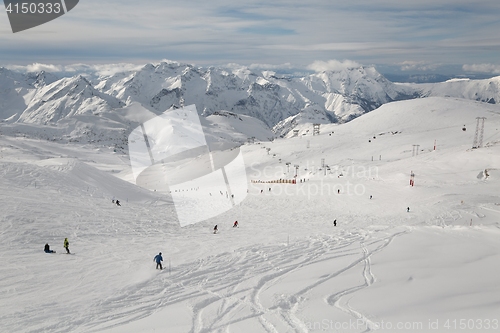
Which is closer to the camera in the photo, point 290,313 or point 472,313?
point 472,313

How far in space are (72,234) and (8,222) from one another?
4.18 metres

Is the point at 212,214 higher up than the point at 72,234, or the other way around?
the point at 72,234

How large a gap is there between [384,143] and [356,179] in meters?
46.1

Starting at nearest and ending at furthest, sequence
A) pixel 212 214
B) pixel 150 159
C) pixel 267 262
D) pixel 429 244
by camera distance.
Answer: pixel 267 262 → pixel 429 244 → pixel 212 214 → pixel 150 159

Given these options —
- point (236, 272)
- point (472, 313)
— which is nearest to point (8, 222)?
point (236, 272)

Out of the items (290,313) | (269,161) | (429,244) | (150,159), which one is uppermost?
(290,313)

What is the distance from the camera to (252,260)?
20438 mm

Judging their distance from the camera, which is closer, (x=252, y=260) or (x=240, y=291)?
(x=240, y=291)

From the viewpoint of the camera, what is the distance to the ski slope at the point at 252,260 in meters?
12.8

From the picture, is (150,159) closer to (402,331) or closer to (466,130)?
(466,130)

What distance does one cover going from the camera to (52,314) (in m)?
13.1

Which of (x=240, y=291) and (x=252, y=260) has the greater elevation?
(x=240, y=291)

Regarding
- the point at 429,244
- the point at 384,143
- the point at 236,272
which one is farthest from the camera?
the point at 384,143

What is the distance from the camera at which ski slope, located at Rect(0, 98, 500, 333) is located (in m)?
12.8
